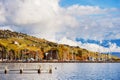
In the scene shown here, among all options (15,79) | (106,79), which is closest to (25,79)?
(15,79)

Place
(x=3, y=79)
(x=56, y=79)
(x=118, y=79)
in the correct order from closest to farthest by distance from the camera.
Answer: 1. (x=3, y=79)
2. (x=56, y=79)
3. (x=118, y=79)

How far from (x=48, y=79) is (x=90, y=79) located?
2410 cm

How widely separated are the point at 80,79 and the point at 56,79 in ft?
46.8

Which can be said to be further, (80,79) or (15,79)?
(80,79)

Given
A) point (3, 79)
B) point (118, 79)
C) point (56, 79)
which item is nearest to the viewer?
point (3, 79)

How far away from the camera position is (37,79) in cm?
15162

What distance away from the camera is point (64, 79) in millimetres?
164625

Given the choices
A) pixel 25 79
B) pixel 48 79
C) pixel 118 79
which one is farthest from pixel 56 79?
pixel 118 79

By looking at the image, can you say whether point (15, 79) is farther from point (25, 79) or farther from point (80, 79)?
point (80, 79)

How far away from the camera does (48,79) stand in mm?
154500

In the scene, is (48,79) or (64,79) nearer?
(48,79)

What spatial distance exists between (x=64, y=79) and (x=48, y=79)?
1227cm

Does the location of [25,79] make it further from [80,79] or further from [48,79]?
[80,79]

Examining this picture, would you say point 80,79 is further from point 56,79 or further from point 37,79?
point 37,79
